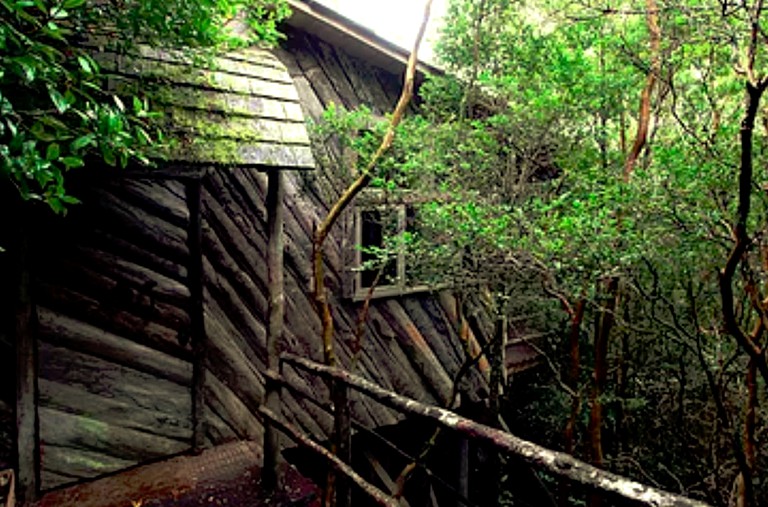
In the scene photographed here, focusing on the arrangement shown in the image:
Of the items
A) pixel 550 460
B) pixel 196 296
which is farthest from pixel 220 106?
pixel 550 460

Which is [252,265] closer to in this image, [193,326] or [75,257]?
[193,326]

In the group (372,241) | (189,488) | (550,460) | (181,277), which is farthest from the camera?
(372,241)

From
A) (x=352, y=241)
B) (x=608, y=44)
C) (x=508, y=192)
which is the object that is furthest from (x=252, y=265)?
(x=608, y=44)

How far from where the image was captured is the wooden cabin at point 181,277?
3238mm

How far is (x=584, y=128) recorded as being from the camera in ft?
15.5

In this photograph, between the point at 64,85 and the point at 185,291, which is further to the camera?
the point at 185,291

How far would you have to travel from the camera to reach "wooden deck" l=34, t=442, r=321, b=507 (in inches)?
128

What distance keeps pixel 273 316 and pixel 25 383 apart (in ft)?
5.54

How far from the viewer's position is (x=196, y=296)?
13.7ft

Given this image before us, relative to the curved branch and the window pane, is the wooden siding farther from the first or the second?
the window pane

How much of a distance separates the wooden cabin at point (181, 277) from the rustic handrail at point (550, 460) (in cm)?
172

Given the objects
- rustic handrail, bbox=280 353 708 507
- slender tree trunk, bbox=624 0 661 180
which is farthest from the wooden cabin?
slender tree trunk, bbox=624 0 661 180

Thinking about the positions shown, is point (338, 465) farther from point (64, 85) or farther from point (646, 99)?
point (646, 99)

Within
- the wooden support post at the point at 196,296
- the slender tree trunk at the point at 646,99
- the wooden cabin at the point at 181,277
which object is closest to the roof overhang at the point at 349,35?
the wooden cabin at the point at 181,277
